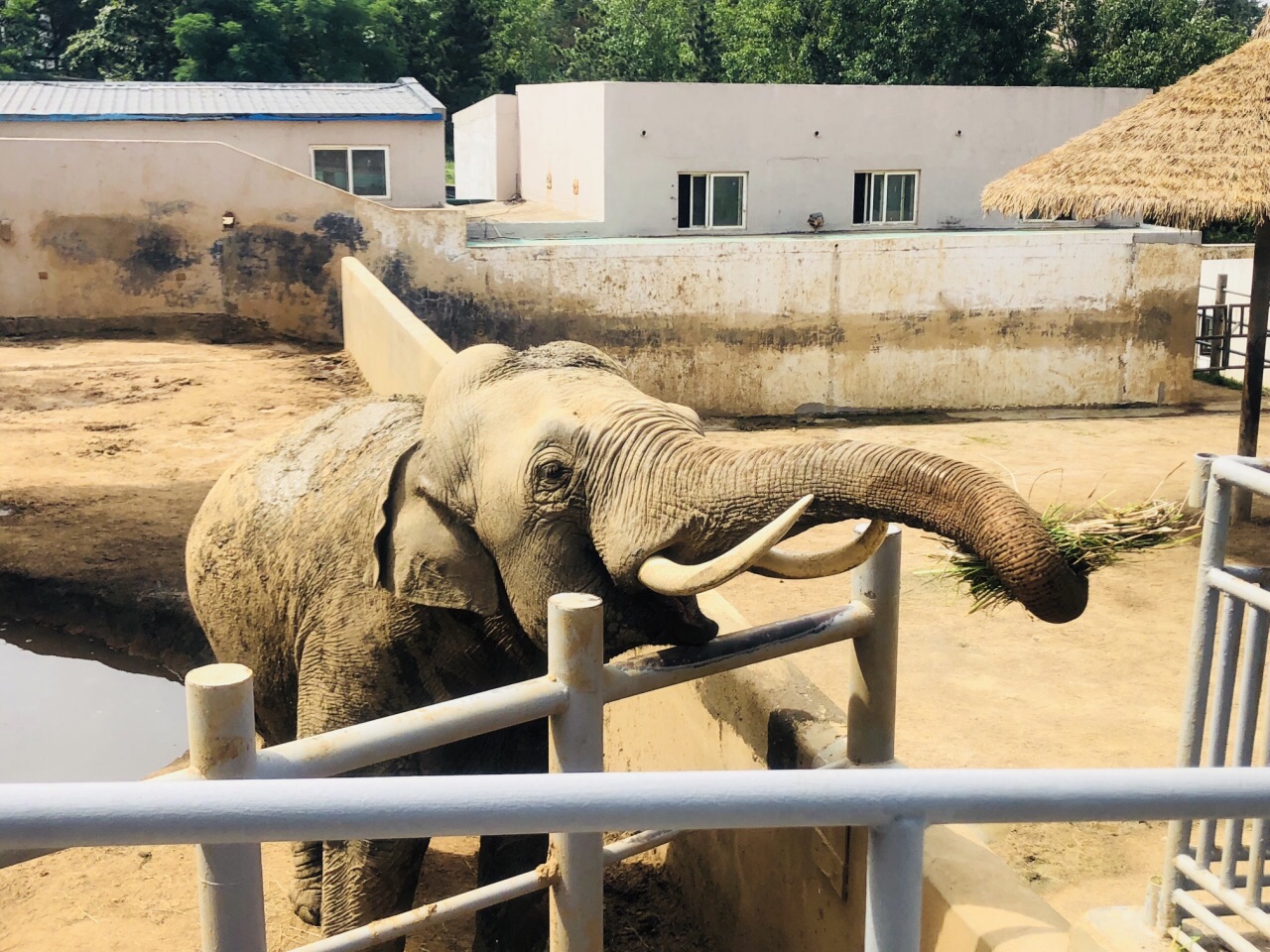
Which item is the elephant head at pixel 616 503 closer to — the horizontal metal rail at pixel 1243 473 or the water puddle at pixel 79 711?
the horizontal metal rail at pixel 1243 473

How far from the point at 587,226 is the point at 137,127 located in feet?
21.4

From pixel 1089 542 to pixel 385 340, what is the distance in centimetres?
741

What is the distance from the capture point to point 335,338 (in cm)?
1534

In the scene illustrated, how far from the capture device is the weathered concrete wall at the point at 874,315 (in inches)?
638

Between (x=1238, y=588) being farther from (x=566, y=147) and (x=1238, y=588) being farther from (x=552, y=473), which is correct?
(x=566, y=147)

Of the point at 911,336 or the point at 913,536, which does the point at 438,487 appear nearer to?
the point at 913,536

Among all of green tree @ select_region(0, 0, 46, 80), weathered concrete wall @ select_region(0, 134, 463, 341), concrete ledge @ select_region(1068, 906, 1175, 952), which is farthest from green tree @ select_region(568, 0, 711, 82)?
concrete ledge @ select_region(1068, 906, 1175, 952)

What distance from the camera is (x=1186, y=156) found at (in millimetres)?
10414

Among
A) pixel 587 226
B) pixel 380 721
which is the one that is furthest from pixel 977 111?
pixel 380 721

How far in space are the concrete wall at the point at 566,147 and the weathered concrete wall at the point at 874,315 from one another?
4.57 metres

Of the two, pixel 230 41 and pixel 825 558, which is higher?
pixel 230 41

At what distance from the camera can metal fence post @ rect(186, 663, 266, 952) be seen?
173 cm

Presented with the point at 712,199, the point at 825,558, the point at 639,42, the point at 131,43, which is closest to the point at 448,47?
the point at 639,42

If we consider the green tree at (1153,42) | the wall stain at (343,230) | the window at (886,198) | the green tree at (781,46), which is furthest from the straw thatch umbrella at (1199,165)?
the green tree at (781,46)
